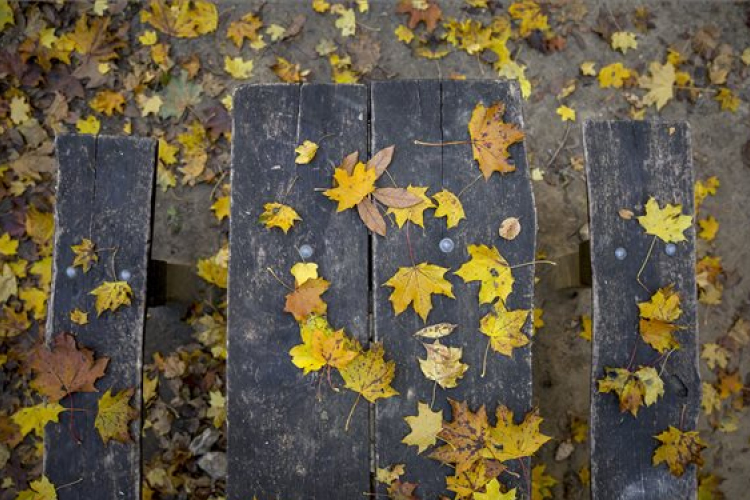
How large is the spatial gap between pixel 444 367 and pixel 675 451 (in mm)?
875

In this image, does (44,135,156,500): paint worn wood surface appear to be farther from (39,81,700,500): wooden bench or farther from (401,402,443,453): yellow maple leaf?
(401,402,443,453): yellow maple leaf

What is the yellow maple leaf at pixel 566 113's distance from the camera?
3.31 metres

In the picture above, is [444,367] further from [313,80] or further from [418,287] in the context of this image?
[313,80]

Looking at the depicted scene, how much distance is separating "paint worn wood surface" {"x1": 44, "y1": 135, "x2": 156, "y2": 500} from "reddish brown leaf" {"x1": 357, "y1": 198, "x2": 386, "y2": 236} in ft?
2.57

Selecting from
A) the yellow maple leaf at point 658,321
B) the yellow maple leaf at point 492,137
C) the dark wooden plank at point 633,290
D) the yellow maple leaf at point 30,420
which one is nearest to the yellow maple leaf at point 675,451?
the dark wooden plank at point 633,290

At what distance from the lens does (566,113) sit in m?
3.32

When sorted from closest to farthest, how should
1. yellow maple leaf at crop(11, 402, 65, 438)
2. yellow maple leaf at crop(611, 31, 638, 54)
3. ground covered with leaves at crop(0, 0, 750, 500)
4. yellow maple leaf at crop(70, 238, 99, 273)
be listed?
yellow maple leaf at crop(70, 238, 99, 273) → yellow maple leaf at crop(11, 402, 65, 438) → ground covered with leaves at crop(0, 0, 750, 500) → yellow maple leaf at crop(611, 31, 638, 54)

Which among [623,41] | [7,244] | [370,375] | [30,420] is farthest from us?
[623,41]

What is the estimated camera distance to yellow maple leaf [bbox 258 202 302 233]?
2.12m

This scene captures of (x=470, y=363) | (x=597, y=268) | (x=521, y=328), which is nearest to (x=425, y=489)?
(x=470, y=363)

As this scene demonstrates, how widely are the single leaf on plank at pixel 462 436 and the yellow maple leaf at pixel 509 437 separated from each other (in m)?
0.04

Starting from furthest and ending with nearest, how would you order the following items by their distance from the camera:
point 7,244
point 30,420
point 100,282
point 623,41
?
point 623,41 → point 7,244 → point 30,420 → point 100,282

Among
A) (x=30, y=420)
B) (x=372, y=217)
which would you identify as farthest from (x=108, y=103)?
(x=372, y=217)

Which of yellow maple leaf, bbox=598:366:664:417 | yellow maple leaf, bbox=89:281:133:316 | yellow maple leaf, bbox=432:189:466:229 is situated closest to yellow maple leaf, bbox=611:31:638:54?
yellow maple leaf, bbox=432:189:466:229
